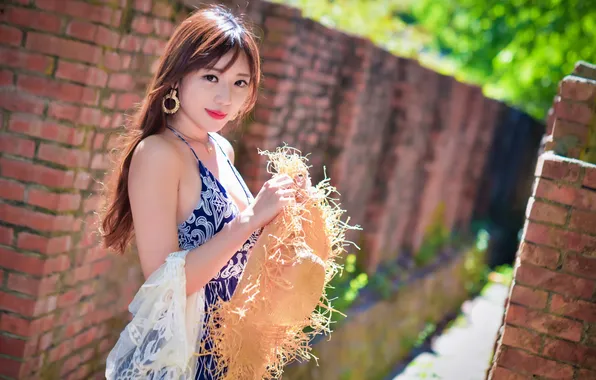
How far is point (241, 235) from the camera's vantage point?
7.80 feet

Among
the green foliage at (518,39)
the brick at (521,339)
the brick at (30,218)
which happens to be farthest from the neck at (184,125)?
the green foliage at (518,39)

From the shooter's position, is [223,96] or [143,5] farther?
[143,5]

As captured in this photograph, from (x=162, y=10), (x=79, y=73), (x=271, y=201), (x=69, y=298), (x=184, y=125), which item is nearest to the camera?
(x=271, y=201)

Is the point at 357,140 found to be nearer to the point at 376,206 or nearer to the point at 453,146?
the point at 376,206

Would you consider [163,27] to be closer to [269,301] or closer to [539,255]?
[269,301]

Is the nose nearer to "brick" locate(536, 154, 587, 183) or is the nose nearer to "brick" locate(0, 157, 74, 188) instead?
"brick" locate(0, 157, 74, 188)

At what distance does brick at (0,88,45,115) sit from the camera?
3141 mm

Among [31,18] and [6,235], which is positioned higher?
[31,18]

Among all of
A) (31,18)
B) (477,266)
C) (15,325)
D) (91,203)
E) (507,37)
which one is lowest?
(477,266)

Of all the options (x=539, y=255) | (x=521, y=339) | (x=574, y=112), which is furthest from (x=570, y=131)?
(x=521, y=339)

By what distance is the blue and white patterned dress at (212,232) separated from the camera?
248cm

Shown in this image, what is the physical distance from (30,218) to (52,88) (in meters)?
0.56

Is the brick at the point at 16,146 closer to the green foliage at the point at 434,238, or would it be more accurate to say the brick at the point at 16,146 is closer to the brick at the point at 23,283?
the brick at the point at 23,283

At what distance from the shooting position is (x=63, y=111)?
126 inches
